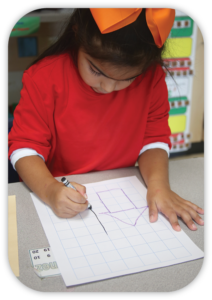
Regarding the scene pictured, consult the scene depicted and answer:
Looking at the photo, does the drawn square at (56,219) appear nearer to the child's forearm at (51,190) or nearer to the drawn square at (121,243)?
the child's forearm at (51,190)

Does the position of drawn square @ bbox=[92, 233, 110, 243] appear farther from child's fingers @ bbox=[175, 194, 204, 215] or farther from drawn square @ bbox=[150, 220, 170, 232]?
child's fingers @ bbox=[175, 194, 204, 215]

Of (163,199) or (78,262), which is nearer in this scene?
(78,262)

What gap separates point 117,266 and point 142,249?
0.21ft

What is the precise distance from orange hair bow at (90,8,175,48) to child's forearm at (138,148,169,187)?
13.2 inches

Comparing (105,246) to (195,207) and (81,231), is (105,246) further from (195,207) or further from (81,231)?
(195,207)

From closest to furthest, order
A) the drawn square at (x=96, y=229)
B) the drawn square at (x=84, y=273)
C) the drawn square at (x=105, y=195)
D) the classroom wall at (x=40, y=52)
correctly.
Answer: the drawn square at (x=84, y=273) < the drawn square at (x=96, y=229) < the drawn square at (x=105, y=195) < the classroom wall at (x=40, y=52)

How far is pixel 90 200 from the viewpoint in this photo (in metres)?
0.73

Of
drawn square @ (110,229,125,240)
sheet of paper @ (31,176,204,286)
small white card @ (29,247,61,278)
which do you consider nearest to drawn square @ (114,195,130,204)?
sheet of paper @ (31,176,204,286)

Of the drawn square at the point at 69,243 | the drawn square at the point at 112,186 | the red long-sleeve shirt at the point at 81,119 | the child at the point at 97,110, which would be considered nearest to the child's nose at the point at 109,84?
the child at the point at 97,110

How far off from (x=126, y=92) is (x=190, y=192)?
33 cm

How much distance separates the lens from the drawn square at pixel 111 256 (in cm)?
56

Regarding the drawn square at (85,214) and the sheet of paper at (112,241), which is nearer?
the sheet of paper at (112,241)

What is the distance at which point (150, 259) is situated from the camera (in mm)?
566

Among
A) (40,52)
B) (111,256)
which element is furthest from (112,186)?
(40,52)
